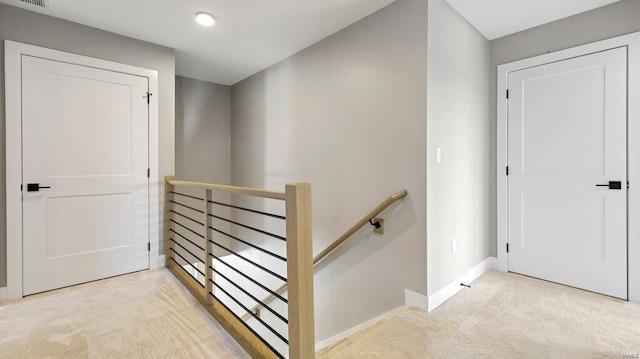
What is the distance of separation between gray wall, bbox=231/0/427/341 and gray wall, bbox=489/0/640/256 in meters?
1.40

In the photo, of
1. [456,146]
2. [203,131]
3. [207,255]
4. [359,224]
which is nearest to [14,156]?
[207,255]

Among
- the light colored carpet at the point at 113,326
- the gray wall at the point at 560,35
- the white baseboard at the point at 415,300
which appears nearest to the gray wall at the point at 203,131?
the light colored carpet at the point at 113,326

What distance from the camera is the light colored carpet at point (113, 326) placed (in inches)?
67.2

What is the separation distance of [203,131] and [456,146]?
3570 mm

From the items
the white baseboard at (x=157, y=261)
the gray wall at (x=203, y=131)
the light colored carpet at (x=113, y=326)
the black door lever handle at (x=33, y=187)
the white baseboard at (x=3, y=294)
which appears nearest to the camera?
the light colored carpet at (x=113, y=326)

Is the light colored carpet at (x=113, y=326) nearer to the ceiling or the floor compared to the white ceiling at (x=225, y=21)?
nearer to the floor

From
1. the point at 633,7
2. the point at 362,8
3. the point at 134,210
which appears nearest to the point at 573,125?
the point at 633,7

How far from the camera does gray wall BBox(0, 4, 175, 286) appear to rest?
2.38 m

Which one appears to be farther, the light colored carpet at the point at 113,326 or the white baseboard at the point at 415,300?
the white baseboard at the point at 415,300

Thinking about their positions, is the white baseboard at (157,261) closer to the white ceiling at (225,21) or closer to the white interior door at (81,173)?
the white interior door at (81,173)

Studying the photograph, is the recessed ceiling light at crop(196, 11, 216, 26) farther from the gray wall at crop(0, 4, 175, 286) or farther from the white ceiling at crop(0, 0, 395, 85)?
the gray wall at crop(0, 4, 175, 286)

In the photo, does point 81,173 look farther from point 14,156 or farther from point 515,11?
point 515,11

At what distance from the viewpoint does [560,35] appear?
8.85 feet

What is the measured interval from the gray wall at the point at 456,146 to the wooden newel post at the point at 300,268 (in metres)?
1.21
